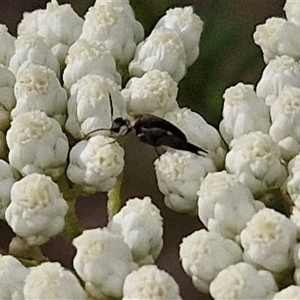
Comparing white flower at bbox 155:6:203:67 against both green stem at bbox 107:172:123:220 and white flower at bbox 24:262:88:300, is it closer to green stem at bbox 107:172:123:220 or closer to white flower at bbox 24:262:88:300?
green stem at bbox 107:172:123:220

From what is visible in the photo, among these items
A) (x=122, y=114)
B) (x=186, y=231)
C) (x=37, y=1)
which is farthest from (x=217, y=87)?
(x=37, y=1)

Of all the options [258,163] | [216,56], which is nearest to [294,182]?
[258,163]

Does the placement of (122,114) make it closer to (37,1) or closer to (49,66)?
(49,66)

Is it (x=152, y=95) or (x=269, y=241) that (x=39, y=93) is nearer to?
(x=152, y=95)

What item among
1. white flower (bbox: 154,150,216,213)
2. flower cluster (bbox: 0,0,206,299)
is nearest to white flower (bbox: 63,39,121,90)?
flower cluster (bbox: 0,0,206,299)

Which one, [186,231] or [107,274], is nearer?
[107,274]

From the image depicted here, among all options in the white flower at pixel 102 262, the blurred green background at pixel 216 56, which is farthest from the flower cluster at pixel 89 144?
the blurred green background at pixel 216 56
